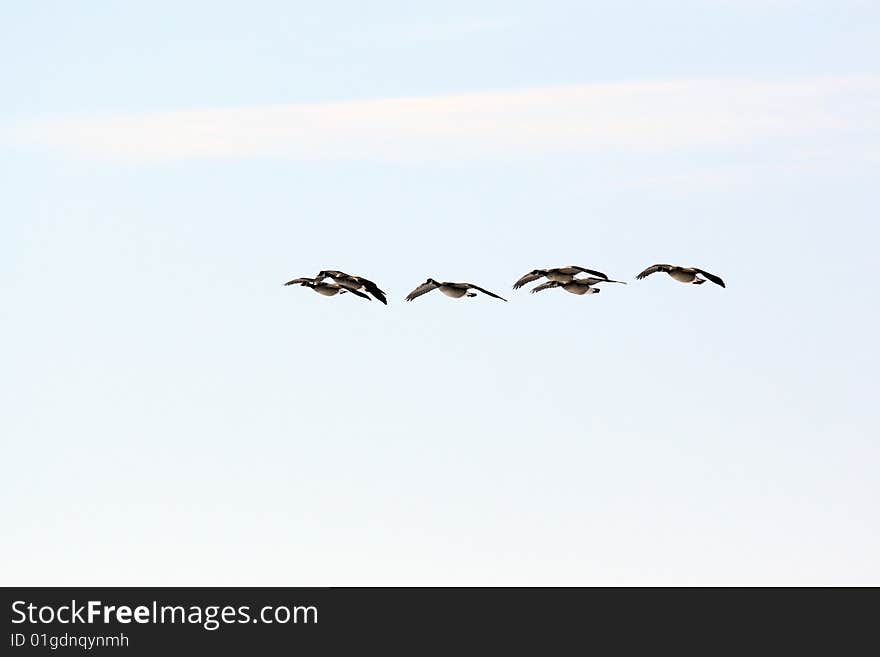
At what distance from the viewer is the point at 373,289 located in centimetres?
13725

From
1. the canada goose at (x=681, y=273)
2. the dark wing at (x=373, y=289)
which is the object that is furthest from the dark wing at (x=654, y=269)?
the dark wing at (x=373, y=289)

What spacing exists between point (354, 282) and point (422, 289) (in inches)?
207

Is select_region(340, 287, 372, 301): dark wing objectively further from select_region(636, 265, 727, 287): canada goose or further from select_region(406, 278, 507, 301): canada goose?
select_region(636, 265, 727, 287): canada goose

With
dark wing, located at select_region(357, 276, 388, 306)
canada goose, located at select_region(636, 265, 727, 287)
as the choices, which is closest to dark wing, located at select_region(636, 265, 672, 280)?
canada goose, located at select_region(636, 265, 727, 287)

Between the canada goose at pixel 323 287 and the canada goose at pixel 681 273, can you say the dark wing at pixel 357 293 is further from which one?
the canada goose at pixel 681 273

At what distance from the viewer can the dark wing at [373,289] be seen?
137000mm

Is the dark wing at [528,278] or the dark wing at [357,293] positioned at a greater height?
the dark wing at [528,278]

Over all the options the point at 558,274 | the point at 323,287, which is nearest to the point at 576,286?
the point at 558,274

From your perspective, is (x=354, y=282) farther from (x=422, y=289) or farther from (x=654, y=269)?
(x=654, y=269)

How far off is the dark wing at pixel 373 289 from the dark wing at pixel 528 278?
11.7 meters

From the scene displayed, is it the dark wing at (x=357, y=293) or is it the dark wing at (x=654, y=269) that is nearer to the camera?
the dark wing at (x=357, y=293)
